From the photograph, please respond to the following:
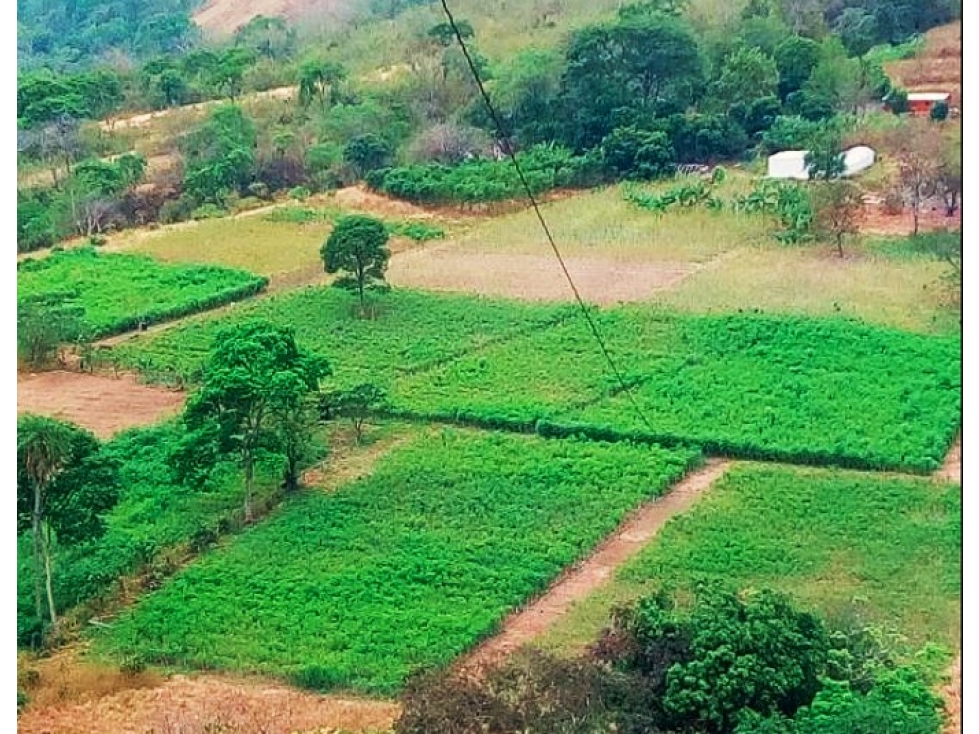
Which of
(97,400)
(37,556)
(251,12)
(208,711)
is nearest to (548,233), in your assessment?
(97,400)

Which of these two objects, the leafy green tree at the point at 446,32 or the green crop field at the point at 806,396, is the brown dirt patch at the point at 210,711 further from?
the leafy green tree at the point at 446,32

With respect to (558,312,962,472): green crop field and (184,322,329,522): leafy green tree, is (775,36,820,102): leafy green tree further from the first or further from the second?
(184,322,329,522): leafy green tree

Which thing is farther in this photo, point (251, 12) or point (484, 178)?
point (251, 12)

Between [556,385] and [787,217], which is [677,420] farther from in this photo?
[787,217]

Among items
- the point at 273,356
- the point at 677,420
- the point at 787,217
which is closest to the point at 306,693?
the point at 273,356

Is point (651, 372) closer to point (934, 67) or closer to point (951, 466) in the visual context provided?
point (951, 466)

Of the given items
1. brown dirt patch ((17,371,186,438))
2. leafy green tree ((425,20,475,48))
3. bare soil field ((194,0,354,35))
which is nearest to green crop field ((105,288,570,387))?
brown dirt patch ((17,371,186,438))
